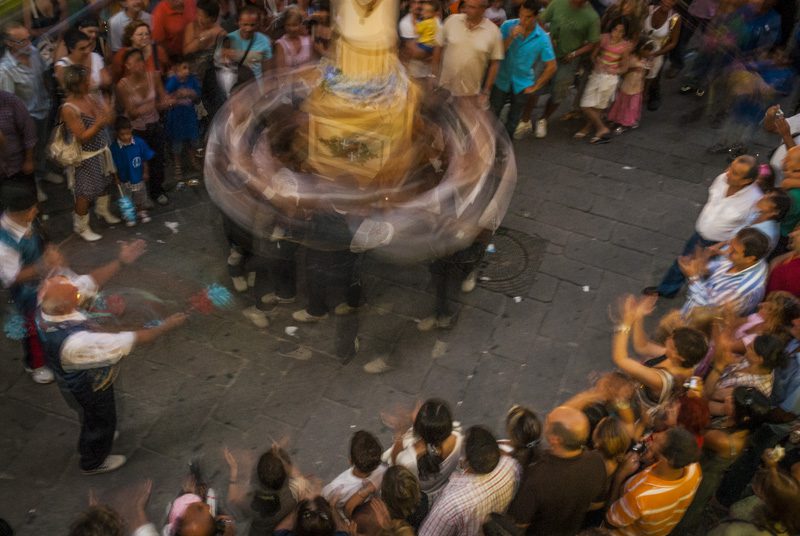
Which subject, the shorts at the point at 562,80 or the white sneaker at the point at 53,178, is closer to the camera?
the white sneaker at the point at 53,178

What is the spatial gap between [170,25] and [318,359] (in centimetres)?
347

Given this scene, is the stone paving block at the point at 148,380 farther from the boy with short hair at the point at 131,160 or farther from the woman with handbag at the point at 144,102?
the woman with handbag at the point at 144,102

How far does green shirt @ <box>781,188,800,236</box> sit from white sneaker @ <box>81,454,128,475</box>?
519 cm

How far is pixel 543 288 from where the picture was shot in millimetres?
6766

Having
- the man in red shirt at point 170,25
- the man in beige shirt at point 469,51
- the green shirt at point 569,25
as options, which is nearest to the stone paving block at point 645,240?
the man in beige shirt at point 469,51

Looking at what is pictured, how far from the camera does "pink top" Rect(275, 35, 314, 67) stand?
23.7ft

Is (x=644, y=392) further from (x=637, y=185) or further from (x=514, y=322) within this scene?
(x=637, y=185)

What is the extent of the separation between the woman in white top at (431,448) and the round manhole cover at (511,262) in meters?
2.62

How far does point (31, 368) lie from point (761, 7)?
26.3ft

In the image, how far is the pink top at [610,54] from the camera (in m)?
8.23

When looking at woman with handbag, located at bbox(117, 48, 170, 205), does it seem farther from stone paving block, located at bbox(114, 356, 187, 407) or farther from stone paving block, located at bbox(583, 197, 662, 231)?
stone paving block, located at bbox(583, 197, 662, 231)

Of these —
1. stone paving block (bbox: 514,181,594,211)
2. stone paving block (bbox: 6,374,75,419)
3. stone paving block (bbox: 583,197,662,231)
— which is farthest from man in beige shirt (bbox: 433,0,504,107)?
stone paving block (bbox: 6,374,75,419)

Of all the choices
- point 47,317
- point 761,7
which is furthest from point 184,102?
point 761,7

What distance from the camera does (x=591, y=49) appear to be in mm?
8336
